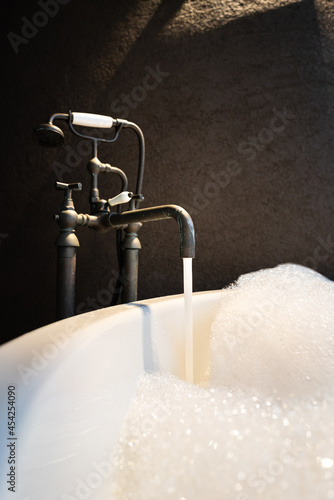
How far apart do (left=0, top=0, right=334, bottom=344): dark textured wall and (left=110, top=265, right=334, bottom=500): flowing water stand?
1.37 ft

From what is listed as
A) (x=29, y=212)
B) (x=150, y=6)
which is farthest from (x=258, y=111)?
(x=29, y=212)

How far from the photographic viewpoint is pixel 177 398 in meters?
0.48

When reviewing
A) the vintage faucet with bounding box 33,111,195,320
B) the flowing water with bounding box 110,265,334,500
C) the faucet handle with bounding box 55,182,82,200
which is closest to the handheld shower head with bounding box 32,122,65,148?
the vintage faucet with bounding box 33,111,195,320

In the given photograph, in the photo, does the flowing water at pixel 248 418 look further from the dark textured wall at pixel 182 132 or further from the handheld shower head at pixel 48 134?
the handheld shower head at pixel 48 134

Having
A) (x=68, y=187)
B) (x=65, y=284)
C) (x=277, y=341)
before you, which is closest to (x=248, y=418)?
(x=277, y=341)

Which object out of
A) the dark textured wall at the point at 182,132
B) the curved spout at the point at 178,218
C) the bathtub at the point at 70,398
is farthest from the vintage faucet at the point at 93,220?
the dark textured wall at the point at 182,132

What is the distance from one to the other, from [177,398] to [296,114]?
1.05 m

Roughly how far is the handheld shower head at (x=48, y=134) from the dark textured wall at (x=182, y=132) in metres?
0.46

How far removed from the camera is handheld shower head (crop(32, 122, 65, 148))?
69 cm

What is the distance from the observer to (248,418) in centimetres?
44

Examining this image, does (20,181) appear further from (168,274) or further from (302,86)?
(302,86)

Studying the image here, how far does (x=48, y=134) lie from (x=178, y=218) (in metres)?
0.38

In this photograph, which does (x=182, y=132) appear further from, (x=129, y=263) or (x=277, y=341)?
(x=277, y=341)

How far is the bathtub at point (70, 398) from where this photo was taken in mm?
238
